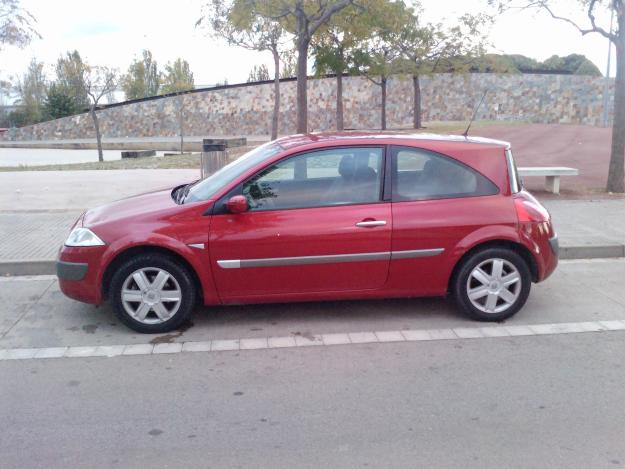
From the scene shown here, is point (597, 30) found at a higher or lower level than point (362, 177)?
higher

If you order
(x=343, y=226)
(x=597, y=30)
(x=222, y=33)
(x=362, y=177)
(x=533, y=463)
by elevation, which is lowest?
(x=533, y=463)

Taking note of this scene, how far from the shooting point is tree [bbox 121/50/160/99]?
59.7 m

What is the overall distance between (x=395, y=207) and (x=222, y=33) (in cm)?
2074

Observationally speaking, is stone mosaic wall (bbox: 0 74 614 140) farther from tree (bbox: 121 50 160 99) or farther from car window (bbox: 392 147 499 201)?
car window (bbox: 392 147 499 201)

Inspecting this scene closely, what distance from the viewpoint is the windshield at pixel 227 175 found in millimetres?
5426

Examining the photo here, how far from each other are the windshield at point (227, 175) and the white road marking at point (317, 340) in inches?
49.5

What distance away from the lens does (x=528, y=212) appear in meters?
5.45

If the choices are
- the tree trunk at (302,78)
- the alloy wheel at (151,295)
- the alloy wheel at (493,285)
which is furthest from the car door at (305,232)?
the tree trunk at (302,78)

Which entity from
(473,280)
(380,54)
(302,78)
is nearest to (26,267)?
(473,280)

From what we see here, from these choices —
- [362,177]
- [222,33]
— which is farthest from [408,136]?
[222,33]

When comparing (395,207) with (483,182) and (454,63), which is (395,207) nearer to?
(483,182)

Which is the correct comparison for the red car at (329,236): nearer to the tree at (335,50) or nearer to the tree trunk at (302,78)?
the tree trunk at (302,78)

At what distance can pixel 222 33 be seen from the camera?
24203 millimetres

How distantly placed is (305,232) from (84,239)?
5.95 ft
